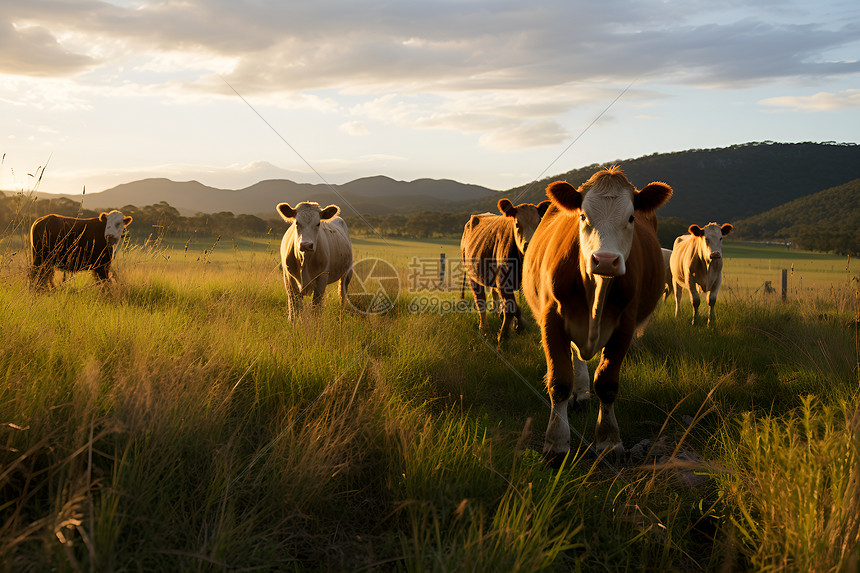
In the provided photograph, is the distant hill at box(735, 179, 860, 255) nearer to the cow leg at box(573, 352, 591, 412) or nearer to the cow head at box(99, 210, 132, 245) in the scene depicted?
the cow leg at box(573, 352, 591, 412)

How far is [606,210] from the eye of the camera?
3.53m

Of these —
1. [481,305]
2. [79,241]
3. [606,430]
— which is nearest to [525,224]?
[481,305]

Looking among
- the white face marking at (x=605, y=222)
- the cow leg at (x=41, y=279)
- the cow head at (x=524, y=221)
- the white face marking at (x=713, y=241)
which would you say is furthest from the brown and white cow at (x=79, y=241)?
the white face marking at (x=713, y=241)

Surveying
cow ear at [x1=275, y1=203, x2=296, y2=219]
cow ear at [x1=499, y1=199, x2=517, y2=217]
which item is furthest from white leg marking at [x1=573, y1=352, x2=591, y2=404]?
cow ear at [x1=275, y1=203, x2=296, y2=219]

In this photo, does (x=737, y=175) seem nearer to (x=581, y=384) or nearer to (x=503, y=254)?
(x=503, y=254)

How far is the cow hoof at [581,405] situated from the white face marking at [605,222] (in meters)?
2.23

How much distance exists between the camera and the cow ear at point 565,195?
152 inches

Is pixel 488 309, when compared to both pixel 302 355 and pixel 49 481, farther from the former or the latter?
pixel 49 481

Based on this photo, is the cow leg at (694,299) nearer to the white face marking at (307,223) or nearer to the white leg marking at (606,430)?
the white leg marking at (606,430)

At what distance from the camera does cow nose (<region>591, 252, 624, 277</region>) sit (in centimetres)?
320

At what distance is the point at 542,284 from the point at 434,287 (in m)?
9.13

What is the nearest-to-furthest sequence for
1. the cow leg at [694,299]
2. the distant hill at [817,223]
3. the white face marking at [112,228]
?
the white face marking at [112,228] → the cow leg at [694,299] → the distant hill at [817,223]

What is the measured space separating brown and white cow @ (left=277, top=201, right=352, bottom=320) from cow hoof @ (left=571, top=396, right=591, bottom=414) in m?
3.67

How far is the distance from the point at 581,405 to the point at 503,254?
11.0 feet
